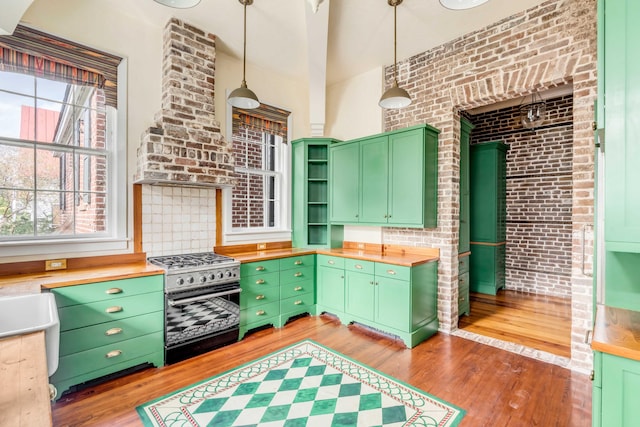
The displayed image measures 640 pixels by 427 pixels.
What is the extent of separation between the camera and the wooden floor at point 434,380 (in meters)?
2.20

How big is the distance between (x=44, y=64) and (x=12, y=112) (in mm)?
504

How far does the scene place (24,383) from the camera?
41.6 inches

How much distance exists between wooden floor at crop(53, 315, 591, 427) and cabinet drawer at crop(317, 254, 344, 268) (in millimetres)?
820

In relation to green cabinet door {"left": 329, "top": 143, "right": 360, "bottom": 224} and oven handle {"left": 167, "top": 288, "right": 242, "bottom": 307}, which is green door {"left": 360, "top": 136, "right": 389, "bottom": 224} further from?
oven handle {"left": 167, "top": 288, "right": 242, "bottom": 307}

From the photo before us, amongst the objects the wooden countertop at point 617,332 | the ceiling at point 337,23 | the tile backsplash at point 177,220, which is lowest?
the wooden countertop at point 617,332

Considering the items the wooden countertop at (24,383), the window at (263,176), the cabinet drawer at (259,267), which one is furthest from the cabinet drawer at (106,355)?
the window at (263,176)

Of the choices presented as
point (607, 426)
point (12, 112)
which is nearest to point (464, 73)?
point (607, 426)

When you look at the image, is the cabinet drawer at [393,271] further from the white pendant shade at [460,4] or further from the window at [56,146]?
the window at [56,146]

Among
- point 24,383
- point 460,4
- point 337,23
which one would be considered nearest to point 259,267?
point 24,383

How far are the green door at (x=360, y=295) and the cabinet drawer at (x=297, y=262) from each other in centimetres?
58

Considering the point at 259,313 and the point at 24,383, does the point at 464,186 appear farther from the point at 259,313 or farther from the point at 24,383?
the point at 24,383

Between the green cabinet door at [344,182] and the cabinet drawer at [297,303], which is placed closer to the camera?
the cabinet drawer at [297,303]

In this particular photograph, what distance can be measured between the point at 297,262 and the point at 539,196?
447cm

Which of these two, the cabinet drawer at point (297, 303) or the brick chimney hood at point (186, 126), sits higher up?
the brick chimney hood at point (186, 126)
